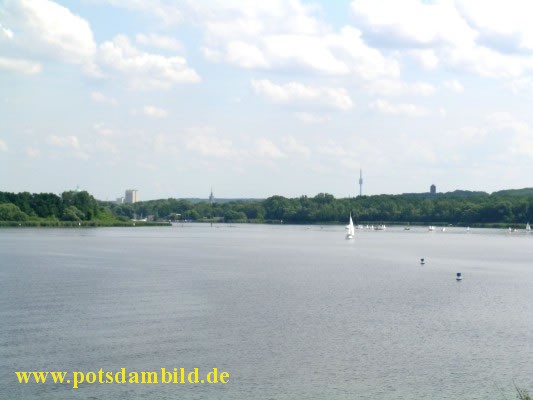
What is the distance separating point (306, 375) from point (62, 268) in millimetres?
44420

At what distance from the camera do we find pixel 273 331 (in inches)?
1444

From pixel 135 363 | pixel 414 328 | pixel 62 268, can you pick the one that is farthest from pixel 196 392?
pixel 62 268

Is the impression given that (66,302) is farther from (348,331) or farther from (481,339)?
(481,339)

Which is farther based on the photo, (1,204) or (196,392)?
(1,204)

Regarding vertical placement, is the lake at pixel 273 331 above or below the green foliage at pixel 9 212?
below

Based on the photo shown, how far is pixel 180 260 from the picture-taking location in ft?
270

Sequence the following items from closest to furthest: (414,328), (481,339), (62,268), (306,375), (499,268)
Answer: (306,375) < (481,339) < (414,328) < (62,268) < (499,268)

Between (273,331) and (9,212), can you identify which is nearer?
(273,331)

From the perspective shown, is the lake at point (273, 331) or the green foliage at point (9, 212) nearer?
the lake at point (273, 331)

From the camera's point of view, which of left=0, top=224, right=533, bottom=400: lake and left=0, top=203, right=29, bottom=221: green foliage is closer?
left=0, top=224, right=533, bottom=400: lake

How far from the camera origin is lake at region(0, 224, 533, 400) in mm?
27375

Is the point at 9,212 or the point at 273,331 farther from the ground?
the point at 9,212

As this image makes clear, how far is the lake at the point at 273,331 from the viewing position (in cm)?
2738

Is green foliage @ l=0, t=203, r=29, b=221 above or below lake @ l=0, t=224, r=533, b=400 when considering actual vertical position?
above
